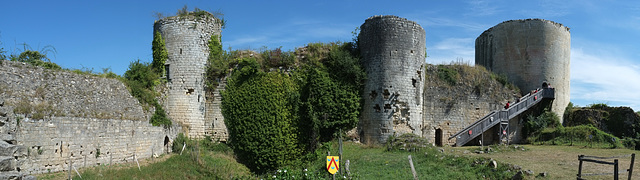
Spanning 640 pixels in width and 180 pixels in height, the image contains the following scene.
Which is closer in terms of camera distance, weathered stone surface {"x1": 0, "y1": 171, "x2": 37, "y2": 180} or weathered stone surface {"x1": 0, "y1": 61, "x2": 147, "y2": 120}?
weathered stone surface {"x1": 0, "y1": 171, "x2": 37, "y2": 180}

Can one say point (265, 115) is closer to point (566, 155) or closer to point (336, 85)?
point (336, 85)

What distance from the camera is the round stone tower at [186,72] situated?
19.2 meters

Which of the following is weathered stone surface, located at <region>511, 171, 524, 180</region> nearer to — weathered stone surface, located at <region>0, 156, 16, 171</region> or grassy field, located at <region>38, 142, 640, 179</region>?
grassy field, located at <region>38, 142, 640, 179</region>

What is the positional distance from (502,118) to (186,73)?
47.5 feet

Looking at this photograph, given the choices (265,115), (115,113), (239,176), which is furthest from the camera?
(265,115)

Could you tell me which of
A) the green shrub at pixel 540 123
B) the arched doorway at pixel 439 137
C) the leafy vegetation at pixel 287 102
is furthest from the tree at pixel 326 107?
the green shrub at pixel 540 123

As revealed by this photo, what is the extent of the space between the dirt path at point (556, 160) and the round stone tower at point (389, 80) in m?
2.98

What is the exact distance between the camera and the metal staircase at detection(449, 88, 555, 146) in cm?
2139

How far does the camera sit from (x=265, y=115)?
18.6 meters

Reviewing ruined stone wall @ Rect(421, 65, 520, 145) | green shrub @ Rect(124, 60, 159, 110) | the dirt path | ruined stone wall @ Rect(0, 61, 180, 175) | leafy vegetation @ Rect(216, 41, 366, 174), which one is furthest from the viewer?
ruined stone wall @ Rect(421, 65, 520, 145)

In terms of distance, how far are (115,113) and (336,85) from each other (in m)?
8.25

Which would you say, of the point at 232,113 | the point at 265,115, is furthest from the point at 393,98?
the point at 232,113

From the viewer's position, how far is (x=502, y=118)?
22.2 m

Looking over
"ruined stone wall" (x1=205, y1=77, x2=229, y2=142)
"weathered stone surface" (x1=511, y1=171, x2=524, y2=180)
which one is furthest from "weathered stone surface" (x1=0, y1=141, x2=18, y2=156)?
"weathered stone surface" (x1=511, y1=171, x2=524, y2=180)
